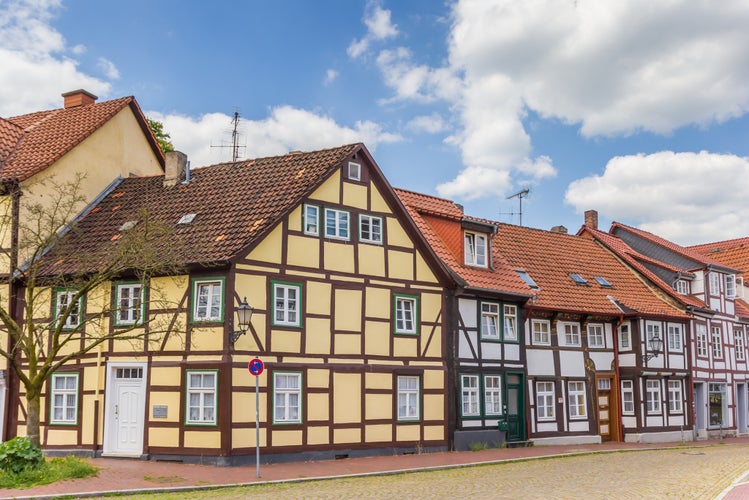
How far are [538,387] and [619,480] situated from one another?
41.6 feet

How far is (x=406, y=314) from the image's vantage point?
27406mm

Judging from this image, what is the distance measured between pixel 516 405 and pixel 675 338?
33.3 ft

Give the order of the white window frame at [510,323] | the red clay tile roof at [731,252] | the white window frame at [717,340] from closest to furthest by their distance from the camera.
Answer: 1. the white window frame at [510,323]
2. the white window frame at [717,340]
3. the red clay tile roof at [731,252]

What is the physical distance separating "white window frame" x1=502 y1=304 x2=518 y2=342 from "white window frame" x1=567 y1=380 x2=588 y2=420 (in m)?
3.70

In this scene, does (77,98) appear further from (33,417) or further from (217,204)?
(33,417)

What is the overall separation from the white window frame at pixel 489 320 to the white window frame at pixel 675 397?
10509mm

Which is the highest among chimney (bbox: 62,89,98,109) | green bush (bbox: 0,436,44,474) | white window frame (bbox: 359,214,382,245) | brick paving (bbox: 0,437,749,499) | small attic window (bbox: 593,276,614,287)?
chimney (bbox: 62,89,98,109)

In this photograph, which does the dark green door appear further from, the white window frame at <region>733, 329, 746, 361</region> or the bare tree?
the white window frame at <region>733, 329, 746, 361</region>

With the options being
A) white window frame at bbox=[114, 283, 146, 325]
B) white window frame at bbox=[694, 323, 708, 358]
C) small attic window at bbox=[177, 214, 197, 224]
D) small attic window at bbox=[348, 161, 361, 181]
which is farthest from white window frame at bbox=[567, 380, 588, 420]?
white window frame at bbox=[114, 283, 146, 325]

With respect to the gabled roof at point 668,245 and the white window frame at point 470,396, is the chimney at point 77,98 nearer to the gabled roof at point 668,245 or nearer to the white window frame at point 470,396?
the white window frame at point 470,396

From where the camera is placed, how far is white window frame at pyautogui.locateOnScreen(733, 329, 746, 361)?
42188mm

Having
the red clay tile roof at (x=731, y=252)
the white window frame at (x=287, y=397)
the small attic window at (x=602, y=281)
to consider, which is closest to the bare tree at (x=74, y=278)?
the white window frame at (x=287, y=397)

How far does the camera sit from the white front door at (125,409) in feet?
77.7

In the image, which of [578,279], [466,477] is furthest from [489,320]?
[466,477]
